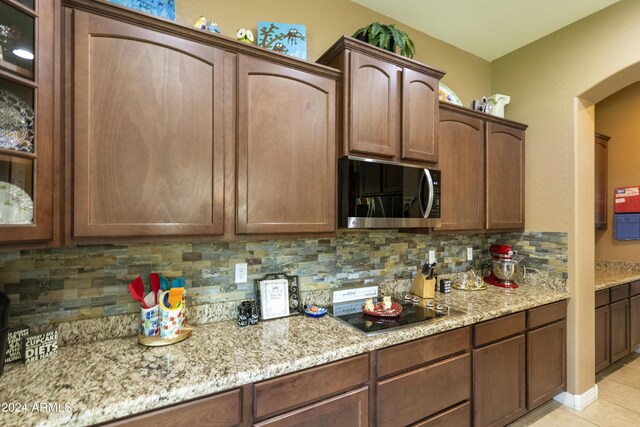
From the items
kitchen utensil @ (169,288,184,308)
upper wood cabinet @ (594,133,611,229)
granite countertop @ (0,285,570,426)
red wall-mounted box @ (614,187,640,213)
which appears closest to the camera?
granite countertop @ (0,285,570,426)

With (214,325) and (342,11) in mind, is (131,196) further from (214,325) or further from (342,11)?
(342,11)

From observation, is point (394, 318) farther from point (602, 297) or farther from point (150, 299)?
point (602, 297)

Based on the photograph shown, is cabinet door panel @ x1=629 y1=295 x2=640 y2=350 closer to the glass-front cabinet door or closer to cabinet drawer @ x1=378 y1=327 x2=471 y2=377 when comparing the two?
cabinet drawer @ x1=378 y1=327 x2=471 y2=377

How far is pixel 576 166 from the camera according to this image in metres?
2.35

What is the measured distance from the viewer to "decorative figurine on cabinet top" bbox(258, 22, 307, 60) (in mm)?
1747

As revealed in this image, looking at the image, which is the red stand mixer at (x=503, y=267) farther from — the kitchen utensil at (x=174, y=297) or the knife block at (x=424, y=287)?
the kitchen utensil at (x=174, y=297)

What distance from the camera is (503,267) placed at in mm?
2561

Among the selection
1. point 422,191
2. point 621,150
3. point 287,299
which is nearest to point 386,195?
point 422,191

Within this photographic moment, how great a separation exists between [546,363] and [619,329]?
52.8 inches

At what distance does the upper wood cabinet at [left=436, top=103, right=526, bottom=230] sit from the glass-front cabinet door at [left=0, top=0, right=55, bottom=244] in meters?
2.09

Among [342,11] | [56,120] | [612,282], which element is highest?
[342,11]

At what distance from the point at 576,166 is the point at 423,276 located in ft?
5.02

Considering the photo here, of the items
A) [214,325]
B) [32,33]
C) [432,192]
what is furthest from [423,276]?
[32,33]

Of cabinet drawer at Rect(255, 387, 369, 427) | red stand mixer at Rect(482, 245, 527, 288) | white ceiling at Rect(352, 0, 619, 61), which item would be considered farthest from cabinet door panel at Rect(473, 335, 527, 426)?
white ceiling at Rect(352, 0, 619, 61)
